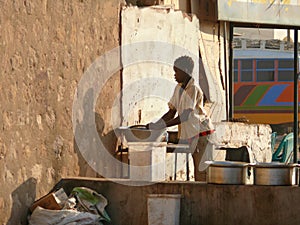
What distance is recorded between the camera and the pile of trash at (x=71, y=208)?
25.1ft

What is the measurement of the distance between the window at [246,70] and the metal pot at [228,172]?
20.4m

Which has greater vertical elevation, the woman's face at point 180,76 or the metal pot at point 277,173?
the woman's face at point 180,76

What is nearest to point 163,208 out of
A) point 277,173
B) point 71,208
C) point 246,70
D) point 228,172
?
point 228,172

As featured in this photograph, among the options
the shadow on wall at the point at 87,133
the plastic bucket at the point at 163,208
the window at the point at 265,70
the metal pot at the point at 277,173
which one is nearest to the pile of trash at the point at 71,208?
the plastic bucket at the point at 163,208

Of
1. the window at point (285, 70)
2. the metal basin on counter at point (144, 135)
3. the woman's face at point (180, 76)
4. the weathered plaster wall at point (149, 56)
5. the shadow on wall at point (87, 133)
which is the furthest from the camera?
the window at point (285, 70)

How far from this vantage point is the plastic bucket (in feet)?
25.6

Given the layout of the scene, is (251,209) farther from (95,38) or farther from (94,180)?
(95,38)

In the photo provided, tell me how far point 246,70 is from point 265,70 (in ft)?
2.10

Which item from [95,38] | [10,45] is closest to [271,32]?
[95,38]

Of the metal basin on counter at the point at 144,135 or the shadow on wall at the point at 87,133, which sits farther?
the metal basin on counter at the point at 144,135

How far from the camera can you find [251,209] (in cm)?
782

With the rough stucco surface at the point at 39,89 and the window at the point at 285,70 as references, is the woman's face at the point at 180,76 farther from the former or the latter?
the window at the point at 285,70

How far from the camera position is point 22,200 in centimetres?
771

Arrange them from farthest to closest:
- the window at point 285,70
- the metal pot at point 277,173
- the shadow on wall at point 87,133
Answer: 1. the window at point 285,70
2. the shadow on wall at point 87,133
3. the metal pot at point 277,173
